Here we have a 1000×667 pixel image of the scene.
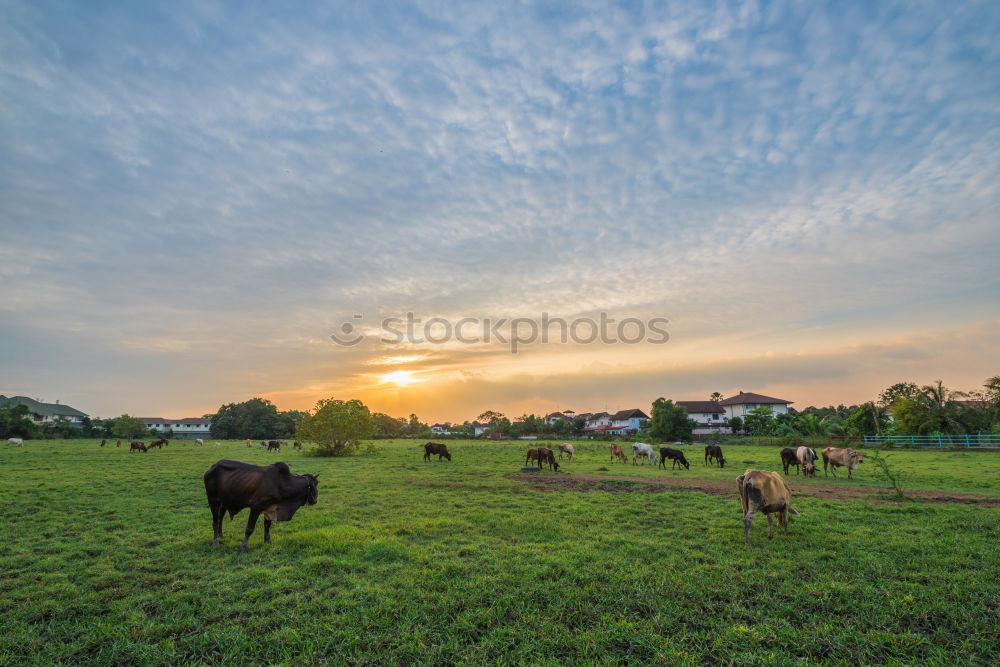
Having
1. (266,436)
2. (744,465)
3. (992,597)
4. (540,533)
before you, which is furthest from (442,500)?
(266,436)

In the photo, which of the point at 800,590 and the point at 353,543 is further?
the point at 353,543

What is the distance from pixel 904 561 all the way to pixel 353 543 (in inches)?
354

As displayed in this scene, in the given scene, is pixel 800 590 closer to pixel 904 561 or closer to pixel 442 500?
pixel 904 561

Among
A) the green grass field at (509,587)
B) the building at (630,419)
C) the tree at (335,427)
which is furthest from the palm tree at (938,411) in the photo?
the building at (630,419)

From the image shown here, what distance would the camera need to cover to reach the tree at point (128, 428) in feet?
242

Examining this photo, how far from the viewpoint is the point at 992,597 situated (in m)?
5.57

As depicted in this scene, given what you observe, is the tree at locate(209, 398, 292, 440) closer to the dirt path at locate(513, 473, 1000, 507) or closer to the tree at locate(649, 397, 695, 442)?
the tree at locate(649, 397, 695, 442)

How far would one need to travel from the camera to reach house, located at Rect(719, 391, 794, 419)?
9869 centimetres

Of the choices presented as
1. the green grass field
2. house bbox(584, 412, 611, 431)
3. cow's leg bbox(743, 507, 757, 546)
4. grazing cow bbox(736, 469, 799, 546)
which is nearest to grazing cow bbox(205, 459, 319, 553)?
the green grass field

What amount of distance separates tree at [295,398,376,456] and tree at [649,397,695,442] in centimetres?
3208

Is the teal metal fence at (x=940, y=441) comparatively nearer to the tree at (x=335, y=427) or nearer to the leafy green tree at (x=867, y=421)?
the leafy green tree at (x=867, y=421)

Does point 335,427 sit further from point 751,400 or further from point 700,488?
point 751,400

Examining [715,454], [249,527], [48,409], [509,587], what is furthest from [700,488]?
[48,409]

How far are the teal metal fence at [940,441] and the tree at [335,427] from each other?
45.9 meters
